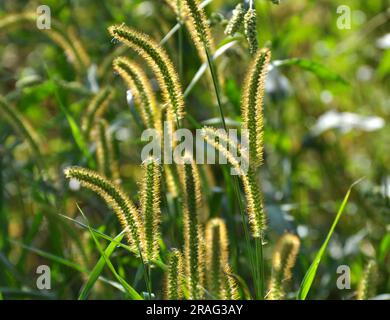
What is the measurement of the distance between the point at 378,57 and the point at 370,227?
4.94 feet

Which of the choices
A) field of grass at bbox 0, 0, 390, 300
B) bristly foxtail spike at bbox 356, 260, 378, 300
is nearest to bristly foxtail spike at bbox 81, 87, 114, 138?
field of grass at bbox 0, 0, 390, 300

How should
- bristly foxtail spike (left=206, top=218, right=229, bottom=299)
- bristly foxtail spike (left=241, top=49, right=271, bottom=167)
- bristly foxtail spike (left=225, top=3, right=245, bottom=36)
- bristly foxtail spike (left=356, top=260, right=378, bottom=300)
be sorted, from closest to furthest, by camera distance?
bristly foxtail spike (left=241, top=49, right=271, bottom=167), bristly foxtail spike (left=225, top=3, right=245, bottom=36), bristly foxtail spike (left=206, top=218, right=229, bottom=299), bristly foxtail spike (left=356, top=260, right=378, bottom=300)

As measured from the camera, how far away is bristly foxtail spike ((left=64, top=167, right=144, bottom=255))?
1.71 metres

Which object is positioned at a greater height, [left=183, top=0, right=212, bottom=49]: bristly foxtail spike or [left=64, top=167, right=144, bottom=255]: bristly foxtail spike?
[left=183, top=0, right=212, bottom=49]: bristly foxtail spike

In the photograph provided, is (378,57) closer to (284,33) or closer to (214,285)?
(284,33)

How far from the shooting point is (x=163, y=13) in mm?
3314

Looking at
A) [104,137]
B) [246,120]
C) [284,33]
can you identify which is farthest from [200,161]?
[284,33]

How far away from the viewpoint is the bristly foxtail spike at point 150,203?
173 cm

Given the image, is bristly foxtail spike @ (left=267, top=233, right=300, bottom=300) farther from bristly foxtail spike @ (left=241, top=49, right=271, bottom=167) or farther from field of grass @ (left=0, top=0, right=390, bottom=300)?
bristly foxtail spike @ (left=241, top=49, right=271, bottom=167)

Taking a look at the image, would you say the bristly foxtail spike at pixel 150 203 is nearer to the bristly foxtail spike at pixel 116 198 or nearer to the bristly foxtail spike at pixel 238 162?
the bristly foxtail spike at pixel 116 198

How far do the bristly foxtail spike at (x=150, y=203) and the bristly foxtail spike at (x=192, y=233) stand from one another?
0.28ft

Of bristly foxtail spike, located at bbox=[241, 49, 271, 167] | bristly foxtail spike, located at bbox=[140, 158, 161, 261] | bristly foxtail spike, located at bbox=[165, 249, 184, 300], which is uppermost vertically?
bristly foxtail spike, located at bbox=[241, 49, 271, 167]

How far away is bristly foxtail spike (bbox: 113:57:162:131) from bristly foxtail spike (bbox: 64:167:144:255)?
0.30 meters

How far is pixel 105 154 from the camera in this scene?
238cm
